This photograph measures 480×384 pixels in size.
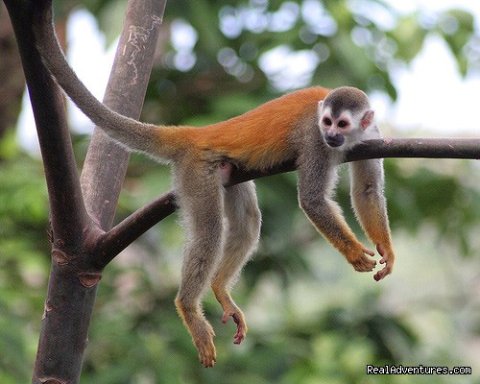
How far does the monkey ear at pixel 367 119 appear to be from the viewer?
4576mm

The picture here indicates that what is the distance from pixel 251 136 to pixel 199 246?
0.66m

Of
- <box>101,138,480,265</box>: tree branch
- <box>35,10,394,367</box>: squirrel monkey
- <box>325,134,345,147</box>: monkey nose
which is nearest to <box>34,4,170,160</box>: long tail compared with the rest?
<box>35,10,394,367</box>: squirrel monkey

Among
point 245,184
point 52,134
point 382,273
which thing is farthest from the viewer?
point 245,184

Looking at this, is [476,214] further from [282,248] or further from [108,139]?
[108,139]

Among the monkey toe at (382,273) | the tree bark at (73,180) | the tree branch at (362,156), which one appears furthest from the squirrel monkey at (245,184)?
the tree branch at (362,156)

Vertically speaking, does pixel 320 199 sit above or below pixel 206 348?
above

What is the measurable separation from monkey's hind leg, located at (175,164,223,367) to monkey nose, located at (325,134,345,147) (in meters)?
0.64

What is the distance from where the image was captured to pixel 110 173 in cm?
387

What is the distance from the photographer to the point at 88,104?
150 inches

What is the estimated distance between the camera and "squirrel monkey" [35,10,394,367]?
421 centimetres

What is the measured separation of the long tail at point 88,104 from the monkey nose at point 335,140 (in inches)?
34.5

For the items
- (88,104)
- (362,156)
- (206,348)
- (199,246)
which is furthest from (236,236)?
(362,156)

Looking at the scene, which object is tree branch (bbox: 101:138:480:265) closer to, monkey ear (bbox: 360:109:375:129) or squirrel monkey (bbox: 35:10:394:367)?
squirrel monkey (bbox: 35:10:394:367)

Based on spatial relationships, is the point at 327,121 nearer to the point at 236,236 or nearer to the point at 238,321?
the point at 236,236
